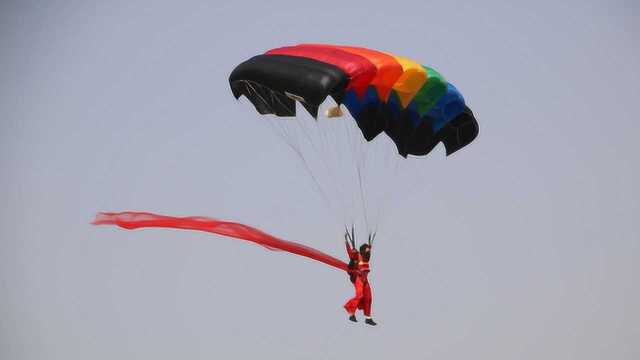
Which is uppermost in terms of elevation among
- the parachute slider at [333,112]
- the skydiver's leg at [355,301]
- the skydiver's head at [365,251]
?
the parachute slider at [333,112]

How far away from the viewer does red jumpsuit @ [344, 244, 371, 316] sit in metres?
29.0

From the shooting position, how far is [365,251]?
29219mm

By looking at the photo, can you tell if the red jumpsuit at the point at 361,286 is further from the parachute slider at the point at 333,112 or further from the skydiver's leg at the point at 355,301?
the parachute slider at the point at 333,112

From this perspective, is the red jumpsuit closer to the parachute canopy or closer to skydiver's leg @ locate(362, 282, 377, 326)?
skydiver's leg @ locate(362, 282, 377, 326)

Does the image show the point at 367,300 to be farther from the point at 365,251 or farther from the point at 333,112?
the point at 333,112

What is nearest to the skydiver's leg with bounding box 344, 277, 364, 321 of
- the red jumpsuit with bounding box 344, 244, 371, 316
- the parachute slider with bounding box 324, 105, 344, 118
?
the red jumpsuit with bounding box 344, 244, 371, 316

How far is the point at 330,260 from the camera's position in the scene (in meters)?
30.0

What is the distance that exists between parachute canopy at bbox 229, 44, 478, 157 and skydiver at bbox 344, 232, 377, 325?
2593mm

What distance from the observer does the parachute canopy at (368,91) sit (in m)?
28.8

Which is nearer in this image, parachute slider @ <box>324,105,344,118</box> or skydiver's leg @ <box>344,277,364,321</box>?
skydiver's leg @ <box>344,277,364,321</box>

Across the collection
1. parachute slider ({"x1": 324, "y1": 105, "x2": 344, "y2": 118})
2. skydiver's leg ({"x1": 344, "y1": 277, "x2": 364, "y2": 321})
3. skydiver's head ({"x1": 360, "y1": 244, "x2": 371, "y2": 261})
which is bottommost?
skydiver's leg ({"x1": 344, "y1": 277, "x2": 364, "y2": 321})

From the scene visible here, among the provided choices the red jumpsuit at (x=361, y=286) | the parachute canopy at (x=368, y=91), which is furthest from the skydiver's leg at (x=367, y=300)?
the parachute canopy at (x=368, y=91)

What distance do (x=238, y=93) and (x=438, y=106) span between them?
3895 millimetres

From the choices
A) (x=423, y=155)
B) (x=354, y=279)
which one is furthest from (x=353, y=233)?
(x=423, y=155)
